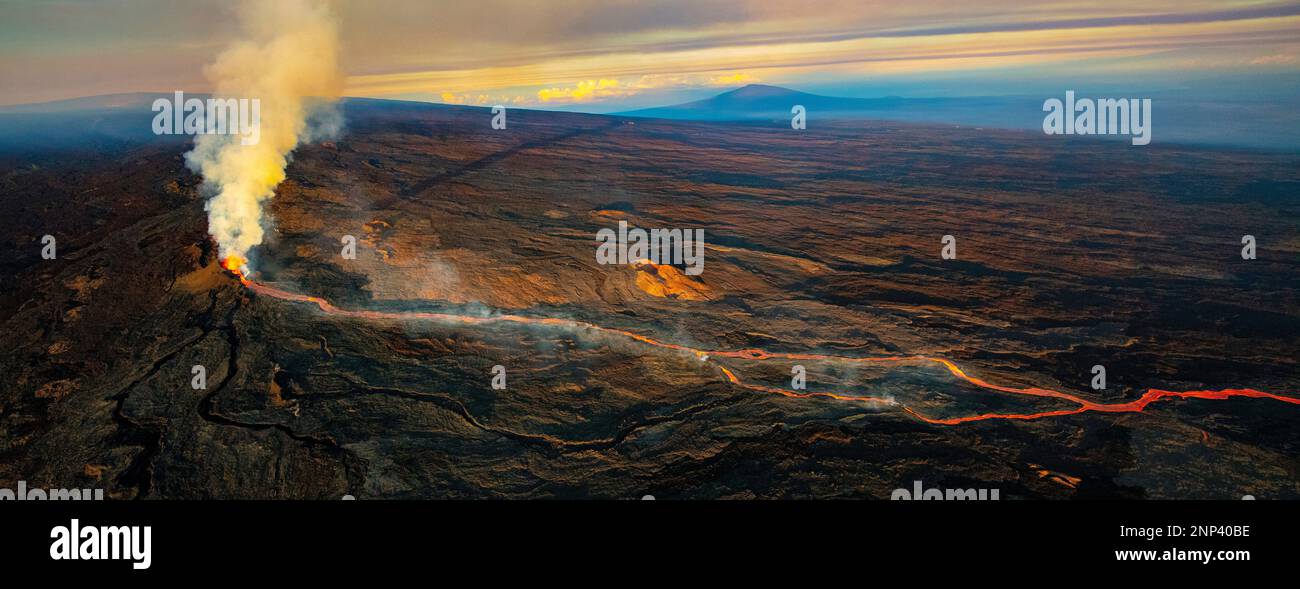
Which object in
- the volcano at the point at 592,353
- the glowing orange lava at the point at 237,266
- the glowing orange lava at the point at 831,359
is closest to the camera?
the volcano at the point at 592,353

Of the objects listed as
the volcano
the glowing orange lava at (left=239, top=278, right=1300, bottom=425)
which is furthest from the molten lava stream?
the volcano

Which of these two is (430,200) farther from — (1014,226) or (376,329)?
(1014,226)

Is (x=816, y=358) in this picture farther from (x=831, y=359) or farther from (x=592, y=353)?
(x=592, y=353)

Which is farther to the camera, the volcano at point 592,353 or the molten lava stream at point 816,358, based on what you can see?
the molten lava stream at point 816,358

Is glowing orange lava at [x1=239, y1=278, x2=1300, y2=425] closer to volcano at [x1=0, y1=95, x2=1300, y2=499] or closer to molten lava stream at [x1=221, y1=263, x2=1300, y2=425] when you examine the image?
molten lava stream at [x1=221, y1=263, x2=1300, y2=425]

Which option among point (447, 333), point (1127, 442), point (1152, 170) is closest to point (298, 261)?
point (447, 333)

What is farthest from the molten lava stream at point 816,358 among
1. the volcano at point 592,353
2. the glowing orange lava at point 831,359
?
the volcano at point 592,353

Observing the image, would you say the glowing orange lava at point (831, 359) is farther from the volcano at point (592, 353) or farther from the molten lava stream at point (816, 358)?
the volcano at point (592, 353)

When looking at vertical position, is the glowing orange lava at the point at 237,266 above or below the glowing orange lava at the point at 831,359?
above
